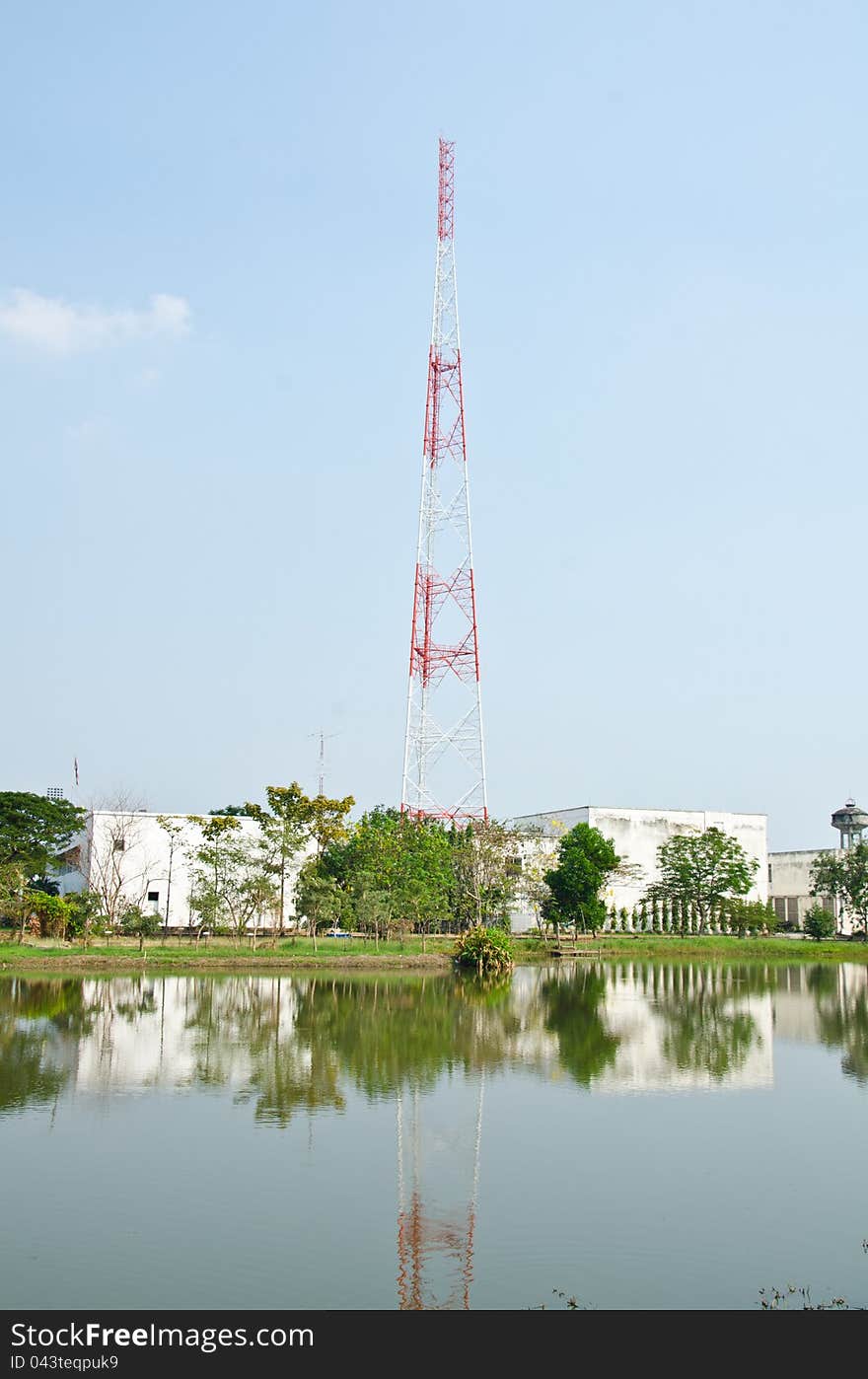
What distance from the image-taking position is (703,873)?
56.3 m

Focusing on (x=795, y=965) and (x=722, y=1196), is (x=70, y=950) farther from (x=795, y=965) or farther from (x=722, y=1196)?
(x=795, y=965)

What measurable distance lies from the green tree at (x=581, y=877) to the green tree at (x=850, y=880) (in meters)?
15.4

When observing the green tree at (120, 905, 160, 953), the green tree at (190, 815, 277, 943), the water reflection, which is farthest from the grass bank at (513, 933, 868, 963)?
the green tree at (120, 905, 160, 953)

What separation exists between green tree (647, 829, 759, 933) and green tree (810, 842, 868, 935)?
6.15m

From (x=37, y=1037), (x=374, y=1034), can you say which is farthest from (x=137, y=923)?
(x=374, y=1034)

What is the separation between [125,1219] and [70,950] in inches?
1024

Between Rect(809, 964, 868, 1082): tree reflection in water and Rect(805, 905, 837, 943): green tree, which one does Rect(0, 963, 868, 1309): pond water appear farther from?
Rect(805, 905, 837, 943): green tree

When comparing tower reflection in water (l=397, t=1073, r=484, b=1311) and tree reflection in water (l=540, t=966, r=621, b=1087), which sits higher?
tower reflection in water (l=397, t=1073, r=484, b=1311)

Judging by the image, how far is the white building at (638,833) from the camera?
61719 millimetres

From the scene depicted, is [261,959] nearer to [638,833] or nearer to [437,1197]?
[437,1197]

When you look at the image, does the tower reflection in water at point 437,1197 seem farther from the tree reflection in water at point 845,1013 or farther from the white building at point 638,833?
the white building at point 638,833

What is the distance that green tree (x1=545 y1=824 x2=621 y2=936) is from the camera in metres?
50.8

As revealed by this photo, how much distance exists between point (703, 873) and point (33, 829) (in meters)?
33.0

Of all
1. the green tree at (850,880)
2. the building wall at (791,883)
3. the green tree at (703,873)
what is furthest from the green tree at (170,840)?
the building wall at (791,883)
